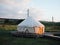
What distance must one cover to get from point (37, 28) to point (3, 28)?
10.3m

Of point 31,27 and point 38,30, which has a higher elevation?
point 31,27

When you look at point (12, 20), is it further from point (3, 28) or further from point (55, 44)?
point (55, 44)

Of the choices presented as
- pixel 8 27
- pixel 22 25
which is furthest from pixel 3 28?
pixel 22 25

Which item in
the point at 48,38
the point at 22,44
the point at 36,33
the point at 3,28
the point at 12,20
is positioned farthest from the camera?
the point at 12,20

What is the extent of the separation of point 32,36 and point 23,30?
2061 millimetres

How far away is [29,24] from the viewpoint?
62.6 ft

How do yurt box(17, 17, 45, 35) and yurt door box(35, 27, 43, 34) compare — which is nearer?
yurt box(17, 17, 45, 35)

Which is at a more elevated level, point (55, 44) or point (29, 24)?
point (29, 24)

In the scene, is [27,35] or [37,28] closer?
[27,35]

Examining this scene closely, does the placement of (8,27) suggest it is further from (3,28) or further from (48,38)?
(48,38)

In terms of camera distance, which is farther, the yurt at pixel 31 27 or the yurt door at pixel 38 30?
the yurt door at pixel 38 30

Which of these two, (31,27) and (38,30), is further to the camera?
(38,30)

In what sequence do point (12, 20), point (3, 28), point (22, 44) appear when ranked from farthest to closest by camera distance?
1. point (12, 20)
2. point (3, 28)
3. point (22, 44)

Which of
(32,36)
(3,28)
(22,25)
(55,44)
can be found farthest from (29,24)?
(3,28)
